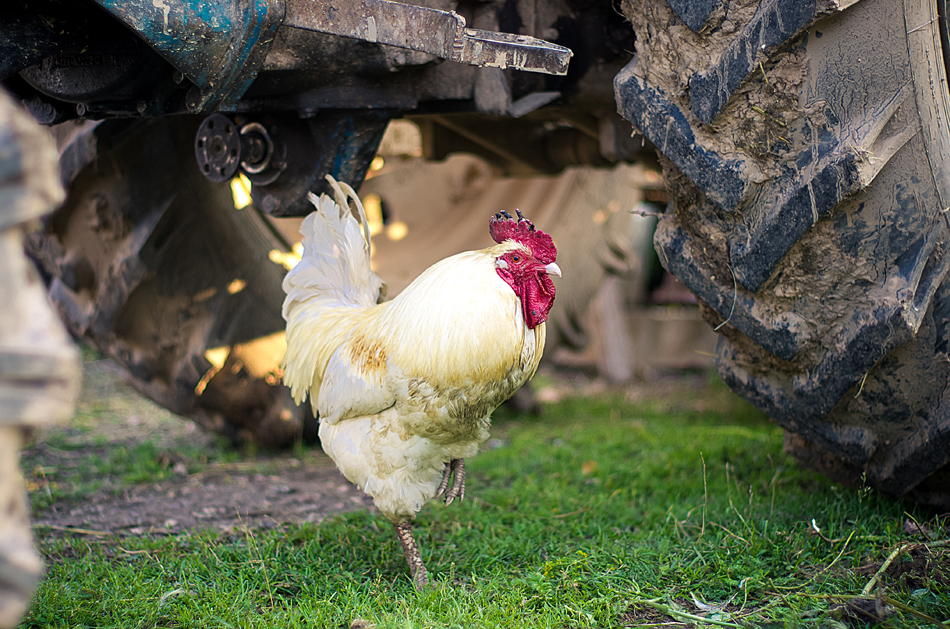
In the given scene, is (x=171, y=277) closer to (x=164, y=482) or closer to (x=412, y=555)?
(x=164, y=482)

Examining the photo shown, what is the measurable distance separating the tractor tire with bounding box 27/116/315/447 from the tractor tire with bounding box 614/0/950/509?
77.5 inches

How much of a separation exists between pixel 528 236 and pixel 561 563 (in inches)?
39.5

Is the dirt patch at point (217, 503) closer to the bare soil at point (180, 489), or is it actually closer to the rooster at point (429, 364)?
the bare soil at point (180, 489)

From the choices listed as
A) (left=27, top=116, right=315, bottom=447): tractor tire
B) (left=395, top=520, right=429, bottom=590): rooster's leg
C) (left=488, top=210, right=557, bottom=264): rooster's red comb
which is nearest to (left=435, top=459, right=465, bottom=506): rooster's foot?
(left=395, top=520, right=429, bottom=590): rooster's leg

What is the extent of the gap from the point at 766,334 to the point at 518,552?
1.05 m

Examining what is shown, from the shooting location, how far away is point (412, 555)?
2162 millimetres

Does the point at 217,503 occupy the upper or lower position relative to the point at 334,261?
lower

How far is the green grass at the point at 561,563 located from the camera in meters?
1.91

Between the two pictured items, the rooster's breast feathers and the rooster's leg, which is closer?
the rooster's breast feathers

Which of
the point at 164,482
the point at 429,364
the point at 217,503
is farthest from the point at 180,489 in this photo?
the point at 429,364

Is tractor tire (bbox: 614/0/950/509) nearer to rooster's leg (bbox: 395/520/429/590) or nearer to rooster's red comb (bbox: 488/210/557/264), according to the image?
rooster's red comb (bbox: 488/210/557/264)

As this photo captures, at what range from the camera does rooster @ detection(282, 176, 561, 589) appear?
1.96m

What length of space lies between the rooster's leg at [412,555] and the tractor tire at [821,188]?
113cm

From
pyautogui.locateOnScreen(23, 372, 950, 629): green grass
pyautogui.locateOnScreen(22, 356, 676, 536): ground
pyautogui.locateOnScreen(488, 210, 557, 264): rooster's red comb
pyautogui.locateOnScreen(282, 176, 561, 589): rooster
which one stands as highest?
pyautogui.locateOnScreen(488, 210, 557, 264): rooster's red comb
